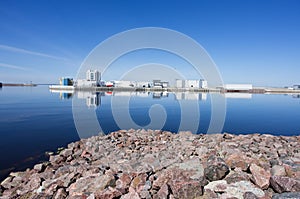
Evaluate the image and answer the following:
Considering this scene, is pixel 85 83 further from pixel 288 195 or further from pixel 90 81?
pixel 288 195

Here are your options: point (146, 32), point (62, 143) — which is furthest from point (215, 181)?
point (62, 143)

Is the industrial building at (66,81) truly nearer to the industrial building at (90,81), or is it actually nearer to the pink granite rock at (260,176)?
the industrial building at (90,81)

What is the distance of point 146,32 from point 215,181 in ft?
18.3

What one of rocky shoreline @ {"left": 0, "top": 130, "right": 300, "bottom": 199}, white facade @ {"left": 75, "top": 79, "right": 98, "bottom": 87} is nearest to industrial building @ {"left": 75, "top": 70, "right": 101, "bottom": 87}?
white facade @ {"left": 75, "top": 79, "right": 98, "bottom": 87}

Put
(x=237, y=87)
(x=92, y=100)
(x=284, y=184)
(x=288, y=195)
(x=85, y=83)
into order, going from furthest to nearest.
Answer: (x=237, y=87)
(x=85, y=83)
(x=92, y=100)
(x=284, y=184)
(x=288, y=195)

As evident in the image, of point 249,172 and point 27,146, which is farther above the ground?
point 249,172

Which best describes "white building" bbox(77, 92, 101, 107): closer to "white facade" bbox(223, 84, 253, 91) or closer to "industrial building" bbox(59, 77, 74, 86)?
"industrial building" bbox(59, 77, 74, 86)

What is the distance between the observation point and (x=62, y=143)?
8.45 metres

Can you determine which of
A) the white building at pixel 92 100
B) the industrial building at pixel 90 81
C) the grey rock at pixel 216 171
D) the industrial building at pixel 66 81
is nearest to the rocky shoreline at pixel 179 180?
the grey rock at pixel 216 171

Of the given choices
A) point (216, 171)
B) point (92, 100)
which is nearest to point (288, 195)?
point (216, 171)

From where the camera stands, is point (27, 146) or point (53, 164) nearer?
point (53, 164)

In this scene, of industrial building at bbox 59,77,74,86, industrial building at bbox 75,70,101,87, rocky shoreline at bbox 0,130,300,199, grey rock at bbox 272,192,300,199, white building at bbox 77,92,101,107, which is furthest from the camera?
industrial building at bbox 59,77,74,86

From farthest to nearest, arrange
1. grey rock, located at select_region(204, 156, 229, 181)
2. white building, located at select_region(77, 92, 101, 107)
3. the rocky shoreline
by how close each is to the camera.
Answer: white building, located at select_region(77, 92, 101, 107)
grey rock, located at select_region(204, 156, 229, 181)
the rocky shoreline

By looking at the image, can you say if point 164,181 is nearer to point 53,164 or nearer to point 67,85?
point 53,164
